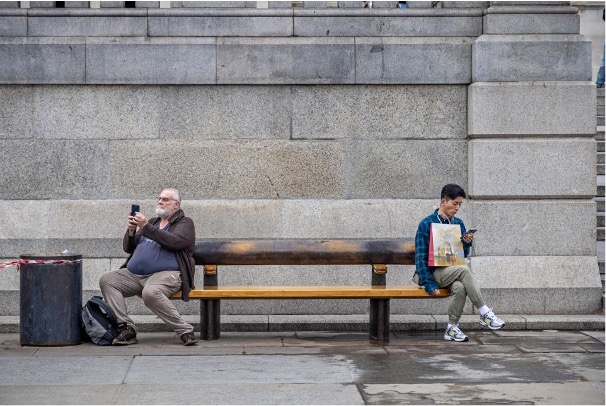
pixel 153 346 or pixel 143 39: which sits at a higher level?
pixel 143 39

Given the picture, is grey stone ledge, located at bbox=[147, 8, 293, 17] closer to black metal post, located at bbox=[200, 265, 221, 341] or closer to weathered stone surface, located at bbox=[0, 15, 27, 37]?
weathered stone surface, located at bbox=[0, 15, 27, 37]

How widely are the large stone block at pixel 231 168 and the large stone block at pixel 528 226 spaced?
1.57 meters

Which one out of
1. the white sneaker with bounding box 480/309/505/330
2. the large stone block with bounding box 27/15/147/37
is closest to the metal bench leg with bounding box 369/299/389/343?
the white sneaker with bounding box 480/309/505/330

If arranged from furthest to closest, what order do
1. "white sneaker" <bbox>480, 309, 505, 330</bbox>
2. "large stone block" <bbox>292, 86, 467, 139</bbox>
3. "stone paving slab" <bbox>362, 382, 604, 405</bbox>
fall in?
"large stone block" <bbox>292, 86, 467, 139</bbox> < "white sneaker" <bbox>480, 309, 505, 330</bbox> < "stone paving slab" <bbox>362, 382, 604, 405</bbox>

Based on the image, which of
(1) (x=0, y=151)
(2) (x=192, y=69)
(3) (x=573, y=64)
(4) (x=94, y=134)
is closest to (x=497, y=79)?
(3) (x=573, y=64)

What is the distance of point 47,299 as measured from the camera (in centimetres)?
998

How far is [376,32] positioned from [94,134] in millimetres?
3160

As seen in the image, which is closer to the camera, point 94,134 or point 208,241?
point 208,241

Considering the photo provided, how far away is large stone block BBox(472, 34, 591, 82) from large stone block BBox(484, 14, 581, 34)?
0.08 m

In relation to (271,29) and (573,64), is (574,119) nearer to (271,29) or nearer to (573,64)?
(573,64)

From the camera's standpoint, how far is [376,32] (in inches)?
460

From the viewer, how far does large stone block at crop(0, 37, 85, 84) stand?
1148 cm

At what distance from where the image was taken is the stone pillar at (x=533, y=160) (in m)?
11.5

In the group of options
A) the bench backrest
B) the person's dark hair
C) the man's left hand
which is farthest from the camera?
the bench backrest
